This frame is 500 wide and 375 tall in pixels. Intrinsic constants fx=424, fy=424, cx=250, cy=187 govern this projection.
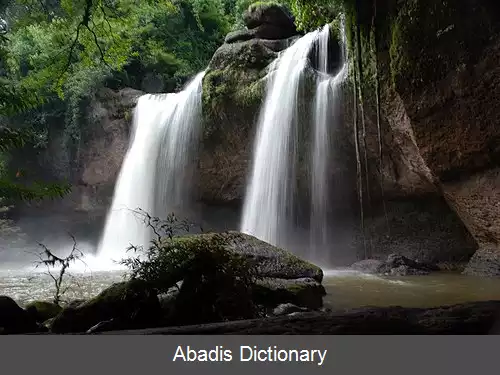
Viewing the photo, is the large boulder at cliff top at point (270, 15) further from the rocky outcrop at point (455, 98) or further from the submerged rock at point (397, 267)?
the submerged rock at point (397, 267)

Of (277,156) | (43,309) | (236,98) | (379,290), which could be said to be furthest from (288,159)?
(43,309)

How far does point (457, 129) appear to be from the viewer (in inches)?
332

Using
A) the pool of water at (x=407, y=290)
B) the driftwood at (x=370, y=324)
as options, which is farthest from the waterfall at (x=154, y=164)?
the driftwood at (x=370, y=324)

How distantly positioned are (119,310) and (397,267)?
6887 mm

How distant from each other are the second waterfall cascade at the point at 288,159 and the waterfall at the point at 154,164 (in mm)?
2911

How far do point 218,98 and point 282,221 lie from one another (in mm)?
4485

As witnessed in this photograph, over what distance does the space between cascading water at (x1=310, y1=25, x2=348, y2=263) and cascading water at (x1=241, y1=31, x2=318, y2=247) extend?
1.91 ft

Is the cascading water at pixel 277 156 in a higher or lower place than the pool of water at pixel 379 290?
higher

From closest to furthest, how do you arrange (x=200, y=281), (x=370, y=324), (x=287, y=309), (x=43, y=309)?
(x=370, y=324), (x=200, y=281), (x=287, y=309), (x=43, y=309)

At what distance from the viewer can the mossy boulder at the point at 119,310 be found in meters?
4.02

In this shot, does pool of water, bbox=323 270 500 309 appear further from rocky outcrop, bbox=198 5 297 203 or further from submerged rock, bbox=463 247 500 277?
rocky outcrop, bbox=198 5 297 203

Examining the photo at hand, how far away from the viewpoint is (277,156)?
1238cm

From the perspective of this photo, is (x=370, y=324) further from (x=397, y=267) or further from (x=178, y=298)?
(x=397, y=267)
